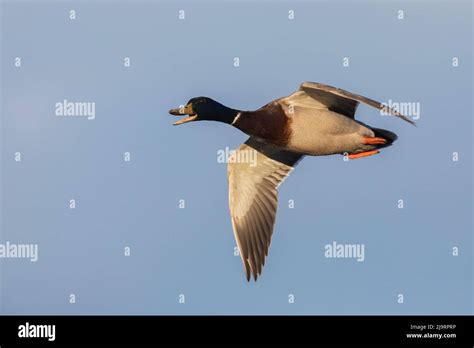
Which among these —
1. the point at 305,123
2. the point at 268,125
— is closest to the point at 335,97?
the point at 305,123

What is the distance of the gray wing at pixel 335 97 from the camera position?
29.2 feet

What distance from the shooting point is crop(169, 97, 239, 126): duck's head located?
9.84m

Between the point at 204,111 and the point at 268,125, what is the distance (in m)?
0.82

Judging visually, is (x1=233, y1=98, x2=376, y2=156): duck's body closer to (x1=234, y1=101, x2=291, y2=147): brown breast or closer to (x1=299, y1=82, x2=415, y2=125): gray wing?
(x1=234, y1=101, x2=291, y2=147): brown breast

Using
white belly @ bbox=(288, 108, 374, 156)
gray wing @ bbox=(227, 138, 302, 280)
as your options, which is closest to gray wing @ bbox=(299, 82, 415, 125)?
white belly @ bbox=(288, 108, 374, 156)

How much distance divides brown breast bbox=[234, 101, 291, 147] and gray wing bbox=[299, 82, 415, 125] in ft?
1.30

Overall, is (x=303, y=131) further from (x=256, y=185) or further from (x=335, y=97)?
(x=256, y=185)

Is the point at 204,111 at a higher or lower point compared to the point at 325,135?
higher

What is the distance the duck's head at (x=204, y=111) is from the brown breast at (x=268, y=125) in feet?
0.61

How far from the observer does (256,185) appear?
1109cm

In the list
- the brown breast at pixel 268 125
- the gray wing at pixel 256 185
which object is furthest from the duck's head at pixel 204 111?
the gray wing at pixel 256 185
